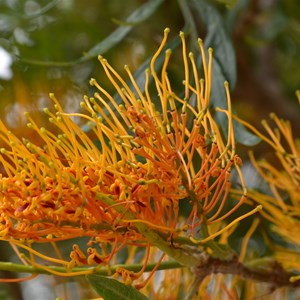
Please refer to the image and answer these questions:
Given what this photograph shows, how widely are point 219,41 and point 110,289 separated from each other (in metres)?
0.40

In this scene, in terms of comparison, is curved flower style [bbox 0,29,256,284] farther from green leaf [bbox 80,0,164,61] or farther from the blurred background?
the blurred background

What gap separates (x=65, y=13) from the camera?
1496 millimetres

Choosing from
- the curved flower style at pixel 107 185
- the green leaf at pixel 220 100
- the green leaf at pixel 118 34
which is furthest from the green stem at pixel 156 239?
the green leaf at pixel 118 34

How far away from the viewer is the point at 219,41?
93cm

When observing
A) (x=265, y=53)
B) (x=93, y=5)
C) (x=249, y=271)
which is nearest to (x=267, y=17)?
(x=265, y=53)

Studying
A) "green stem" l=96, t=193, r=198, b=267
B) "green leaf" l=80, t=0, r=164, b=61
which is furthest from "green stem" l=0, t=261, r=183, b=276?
"green leaf" l=80, t=0, r=164, b=61

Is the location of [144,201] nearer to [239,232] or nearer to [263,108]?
[239,232]

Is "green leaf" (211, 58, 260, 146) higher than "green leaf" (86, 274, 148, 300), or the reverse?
"green leaf" (211, 58, 260, 146)

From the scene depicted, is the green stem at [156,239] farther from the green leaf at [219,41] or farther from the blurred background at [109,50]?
the blurred background at [109,50]

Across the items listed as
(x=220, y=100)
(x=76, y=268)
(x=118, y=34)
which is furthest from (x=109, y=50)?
(x=76, y=268)

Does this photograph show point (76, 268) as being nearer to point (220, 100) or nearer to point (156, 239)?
point (156, 239)

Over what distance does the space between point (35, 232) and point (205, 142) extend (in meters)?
0.18

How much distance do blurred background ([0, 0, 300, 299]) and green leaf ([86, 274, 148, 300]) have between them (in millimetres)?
431

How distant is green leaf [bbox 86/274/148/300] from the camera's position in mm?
651
